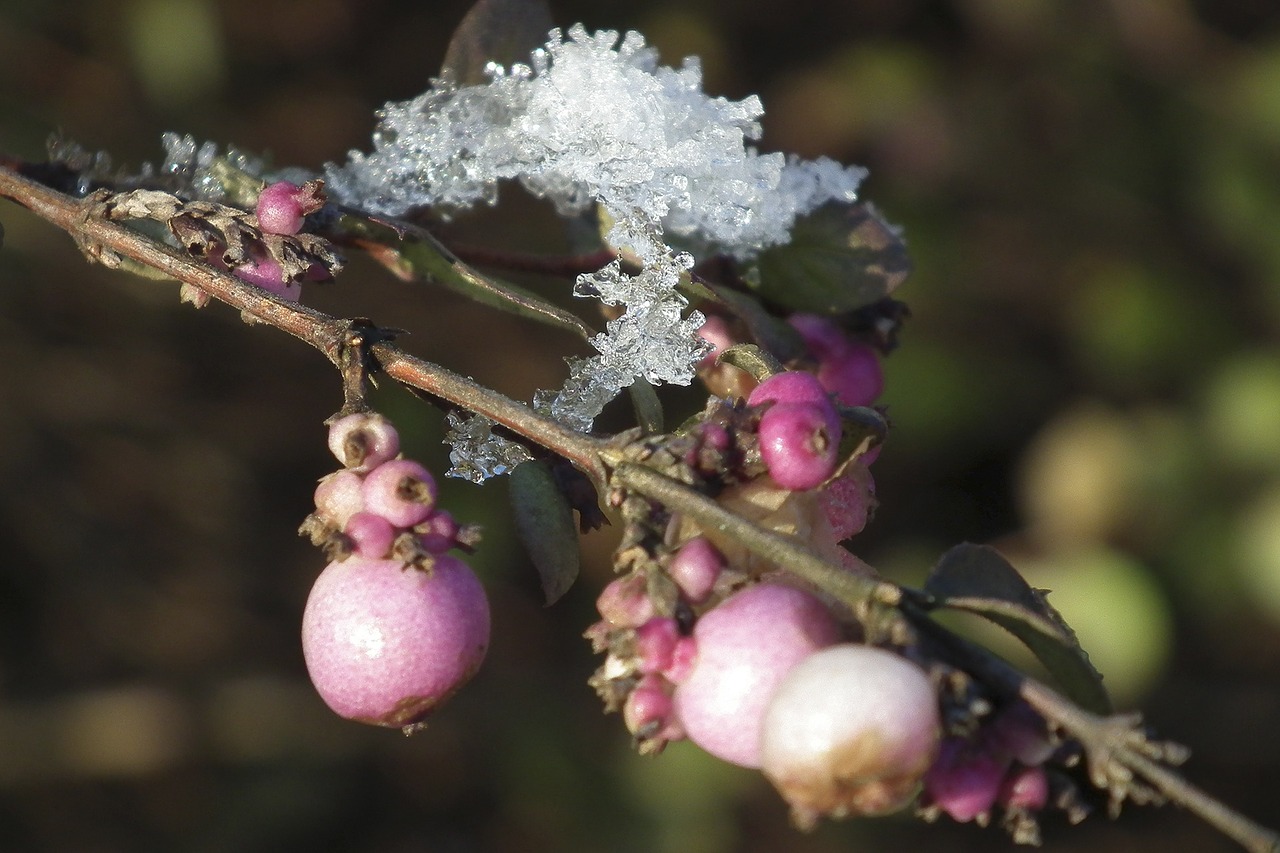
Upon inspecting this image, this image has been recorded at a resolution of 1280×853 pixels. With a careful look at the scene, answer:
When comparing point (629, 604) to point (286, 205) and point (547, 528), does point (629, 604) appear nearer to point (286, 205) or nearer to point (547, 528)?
point (547, 528)

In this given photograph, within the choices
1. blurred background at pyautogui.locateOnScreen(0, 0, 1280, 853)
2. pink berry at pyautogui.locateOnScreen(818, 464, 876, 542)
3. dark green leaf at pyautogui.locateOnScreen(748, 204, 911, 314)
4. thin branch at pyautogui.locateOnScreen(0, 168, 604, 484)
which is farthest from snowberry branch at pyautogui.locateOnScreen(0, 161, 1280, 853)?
blurred background at pyautogui.locateOnScreen(0, 0, 1280, 853)

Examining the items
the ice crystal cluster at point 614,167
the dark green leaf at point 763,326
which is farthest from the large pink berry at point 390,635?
the dark green leaf at point 763,326

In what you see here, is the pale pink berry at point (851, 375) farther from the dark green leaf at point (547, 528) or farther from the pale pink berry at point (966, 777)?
the pale pink berry at point (966, 777)

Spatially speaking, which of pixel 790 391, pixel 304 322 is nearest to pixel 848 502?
pixel 790 391

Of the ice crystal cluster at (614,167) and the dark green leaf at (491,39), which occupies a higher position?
the dark green leaf at (491,39)

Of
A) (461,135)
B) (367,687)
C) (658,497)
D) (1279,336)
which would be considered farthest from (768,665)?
(1279,336)

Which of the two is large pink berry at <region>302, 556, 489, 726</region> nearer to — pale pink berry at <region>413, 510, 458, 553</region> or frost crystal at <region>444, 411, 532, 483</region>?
pale pink berry at <region>413, 510, 458, 553</region>
